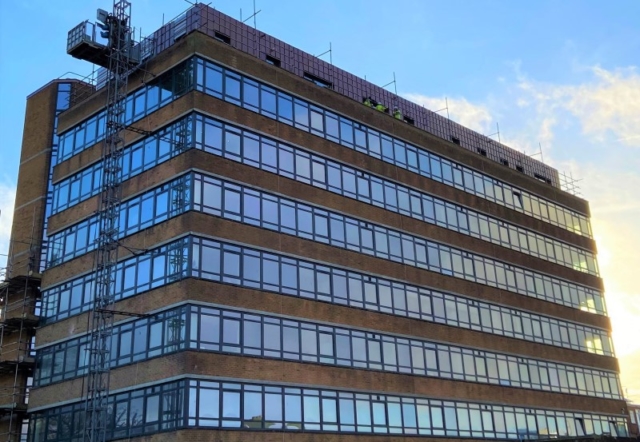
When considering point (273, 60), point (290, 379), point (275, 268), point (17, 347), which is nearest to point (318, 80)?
point (273, 60)

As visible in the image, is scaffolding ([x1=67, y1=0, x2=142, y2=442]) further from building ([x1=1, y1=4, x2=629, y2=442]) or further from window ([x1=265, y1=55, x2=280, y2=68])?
window ([x1=265, y1=55, x2=280, y2=68])

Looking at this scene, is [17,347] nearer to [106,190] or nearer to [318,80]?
[106,190]

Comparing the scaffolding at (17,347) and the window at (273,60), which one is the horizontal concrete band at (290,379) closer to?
the scaffolding at (17,347)

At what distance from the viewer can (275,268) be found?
1416 inches

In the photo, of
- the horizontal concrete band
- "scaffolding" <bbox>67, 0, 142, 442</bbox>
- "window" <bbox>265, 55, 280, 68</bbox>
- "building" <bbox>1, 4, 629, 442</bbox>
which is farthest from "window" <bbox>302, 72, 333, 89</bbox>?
the horizontal concrete band

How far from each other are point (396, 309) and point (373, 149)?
888cm

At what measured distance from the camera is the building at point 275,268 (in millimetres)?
33562

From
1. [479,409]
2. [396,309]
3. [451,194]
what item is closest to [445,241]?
[451,194]

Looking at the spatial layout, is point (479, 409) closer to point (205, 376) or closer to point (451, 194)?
point (451, 194)

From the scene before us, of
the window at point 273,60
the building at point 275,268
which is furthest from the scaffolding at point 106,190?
the window at point 273,60

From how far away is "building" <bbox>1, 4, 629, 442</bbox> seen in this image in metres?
33.6

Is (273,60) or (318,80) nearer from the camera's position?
(273,60)

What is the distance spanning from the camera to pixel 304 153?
129ft

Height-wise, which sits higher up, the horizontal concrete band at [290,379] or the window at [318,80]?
the window at [318,80]
